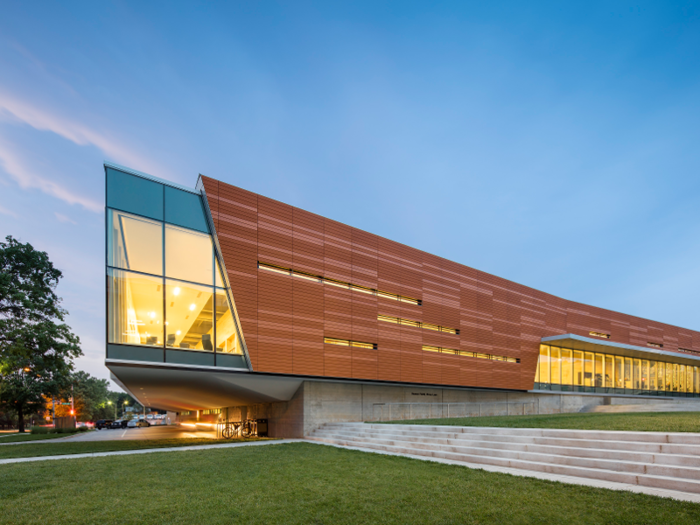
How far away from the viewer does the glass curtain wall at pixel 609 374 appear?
3541cm

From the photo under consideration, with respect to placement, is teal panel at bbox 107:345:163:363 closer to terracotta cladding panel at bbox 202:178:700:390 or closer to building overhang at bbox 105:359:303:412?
building overhang at bbox 105:359:303:412

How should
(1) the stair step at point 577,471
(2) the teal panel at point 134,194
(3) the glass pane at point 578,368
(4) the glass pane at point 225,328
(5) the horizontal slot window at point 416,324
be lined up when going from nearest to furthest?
(1) the stair step at point 577,471, (2) the teal panel at point 134,194, (4) the glass pane at point 225,328, (5) the horizontal slot window at point 416,324, (3) the glass pane at point 578,368

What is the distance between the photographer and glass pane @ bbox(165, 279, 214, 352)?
18.3m

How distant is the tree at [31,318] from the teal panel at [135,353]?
27.6ft

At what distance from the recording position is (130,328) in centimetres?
1731

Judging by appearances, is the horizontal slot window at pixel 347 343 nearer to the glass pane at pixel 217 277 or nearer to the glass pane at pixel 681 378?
the glass pane at pixel 217 277

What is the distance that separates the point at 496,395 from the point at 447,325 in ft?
26.8

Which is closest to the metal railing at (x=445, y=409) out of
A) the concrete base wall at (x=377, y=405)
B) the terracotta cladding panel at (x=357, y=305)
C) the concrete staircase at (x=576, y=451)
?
the concrete base wall at (x=377, y=405)

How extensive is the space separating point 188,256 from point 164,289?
6.10ft

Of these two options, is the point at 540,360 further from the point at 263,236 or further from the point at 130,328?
the point at 130,328

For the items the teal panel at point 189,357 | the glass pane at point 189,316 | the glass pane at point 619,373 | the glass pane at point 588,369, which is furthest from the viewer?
the glass pane at point 619,373

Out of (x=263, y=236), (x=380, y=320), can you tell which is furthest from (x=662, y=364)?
(x=263, y=236)

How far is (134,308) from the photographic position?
17.6 meters

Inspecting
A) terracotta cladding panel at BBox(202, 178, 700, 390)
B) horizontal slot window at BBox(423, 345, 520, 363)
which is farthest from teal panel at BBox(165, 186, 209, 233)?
horizontal slot window at BBox(423, 345, 520, 363)
